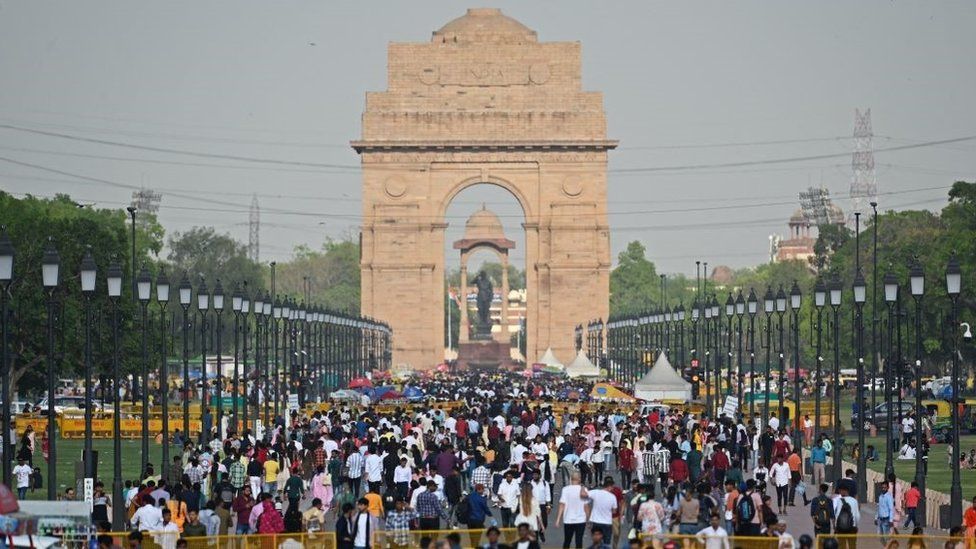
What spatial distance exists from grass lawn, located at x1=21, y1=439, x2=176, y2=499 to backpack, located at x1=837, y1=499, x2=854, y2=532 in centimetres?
1737

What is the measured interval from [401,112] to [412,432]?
80.6 m

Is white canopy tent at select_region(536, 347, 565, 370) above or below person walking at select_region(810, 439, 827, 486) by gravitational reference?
above

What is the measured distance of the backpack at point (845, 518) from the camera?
99.6 ft

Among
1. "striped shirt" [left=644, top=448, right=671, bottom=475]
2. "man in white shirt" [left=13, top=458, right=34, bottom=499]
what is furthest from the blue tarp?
"striped shirt" [left=644, top=448, right=671, bottom=475]

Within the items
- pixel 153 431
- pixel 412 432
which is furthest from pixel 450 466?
pixel 153 431

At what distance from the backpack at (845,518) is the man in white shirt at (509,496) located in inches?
201

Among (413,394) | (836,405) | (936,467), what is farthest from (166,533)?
(413,394)

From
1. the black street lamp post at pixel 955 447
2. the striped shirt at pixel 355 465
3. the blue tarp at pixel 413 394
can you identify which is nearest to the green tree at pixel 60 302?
the blue tarp at pixel 413 394

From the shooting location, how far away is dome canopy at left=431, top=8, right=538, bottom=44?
124875 mm

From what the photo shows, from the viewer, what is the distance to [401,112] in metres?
125

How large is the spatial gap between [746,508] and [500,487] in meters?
4.83

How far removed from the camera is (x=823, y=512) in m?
31.3

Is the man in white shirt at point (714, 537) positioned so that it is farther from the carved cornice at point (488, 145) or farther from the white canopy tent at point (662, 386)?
the carved cornice at point (488, 145)

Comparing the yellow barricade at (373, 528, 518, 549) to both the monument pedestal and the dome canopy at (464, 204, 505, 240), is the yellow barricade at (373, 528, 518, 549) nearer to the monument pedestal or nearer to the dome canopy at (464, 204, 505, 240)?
the monument pedestal
